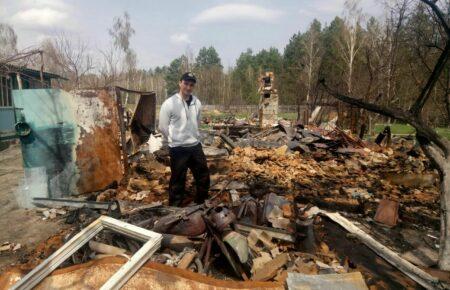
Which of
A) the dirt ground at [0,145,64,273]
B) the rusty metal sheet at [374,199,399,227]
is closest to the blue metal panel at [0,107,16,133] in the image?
the dirt ground at [0,145,64,273]

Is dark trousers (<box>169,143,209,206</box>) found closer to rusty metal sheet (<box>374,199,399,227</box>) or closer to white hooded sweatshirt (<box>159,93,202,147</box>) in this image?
white hooded sweatshirt (<box>159,93,202,147</box>)

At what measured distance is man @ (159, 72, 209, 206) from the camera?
4.56 m

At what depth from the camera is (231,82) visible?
160 ft

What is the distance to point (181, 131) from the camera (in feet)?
15.0

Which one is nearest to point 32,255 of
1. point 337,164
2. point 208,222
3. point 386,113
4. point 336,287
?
point 208,222

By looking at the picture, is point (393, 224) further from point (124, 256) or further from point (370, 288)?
point (124, 256)

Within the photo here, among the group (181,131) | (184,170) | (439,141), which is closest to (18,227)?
(184,170)

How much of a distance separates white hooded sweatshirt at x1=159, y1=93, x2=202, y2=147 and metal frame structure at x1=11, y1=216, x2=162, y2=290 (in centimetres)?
162

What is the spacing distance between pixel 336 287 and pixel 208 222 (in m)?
1.41

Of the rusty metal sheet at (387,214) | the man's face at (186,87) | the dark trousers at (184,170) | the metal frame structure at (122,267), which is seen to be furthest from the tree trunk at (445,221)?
the man's face at (186,87)

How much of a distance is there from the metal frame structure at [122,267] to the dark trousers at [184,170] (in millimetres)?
1485

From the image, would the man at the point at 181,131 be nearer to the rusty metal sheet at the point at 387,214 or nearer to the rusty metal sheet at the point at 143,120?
the rusty metal sheet at the point at 387,214

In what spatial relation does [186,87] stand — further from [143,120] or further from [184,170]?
[143,120]

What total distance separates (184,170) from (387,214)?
2899 millimetres
